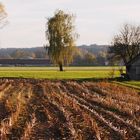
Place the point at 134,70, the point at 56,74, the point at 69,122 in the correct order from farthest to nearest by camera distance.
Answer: the point at 56,74
the point at 134,70
the point at 69,122

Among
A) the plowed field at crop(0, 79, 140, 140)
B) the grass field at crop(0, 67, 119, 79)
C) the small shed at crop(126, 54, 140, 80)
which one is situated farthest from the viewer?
the grass field at crop(0, 67, 119, 79)

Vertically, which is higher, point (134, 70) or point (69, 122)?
point (69, 122)

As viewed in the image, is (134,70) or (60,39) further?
(60,39)

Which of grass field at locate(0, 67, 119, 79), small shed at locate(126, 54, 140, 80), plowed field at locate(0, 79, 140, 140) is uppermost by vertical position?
plowed field at locate(0, 79, 140, 140)

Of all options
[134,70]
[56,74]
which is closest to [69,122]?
[134,70]

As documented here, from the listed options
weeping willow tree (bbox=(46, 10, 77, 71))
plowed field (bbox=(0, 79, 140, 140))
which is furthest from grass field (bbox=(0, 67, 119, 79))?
plowed field (bbox=(0, 79, 140, 140))

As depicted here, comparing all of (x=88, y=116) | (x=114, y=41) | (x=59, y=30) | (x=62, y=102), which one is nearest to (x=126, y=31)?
(x=114, y=41)

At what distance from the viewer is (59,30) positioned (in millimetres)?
96312

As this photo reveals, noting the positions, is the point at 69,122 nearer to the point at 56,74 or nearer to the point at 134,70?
the point at 134,70

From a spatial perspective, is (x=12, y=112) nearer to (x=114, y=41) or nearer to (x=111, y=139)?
(x=111, y=139)

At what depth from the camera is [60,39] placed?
95.1m

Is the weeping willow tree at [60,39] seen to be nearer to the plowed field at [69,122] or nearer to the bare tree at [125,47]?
the bare tree at [125,47]

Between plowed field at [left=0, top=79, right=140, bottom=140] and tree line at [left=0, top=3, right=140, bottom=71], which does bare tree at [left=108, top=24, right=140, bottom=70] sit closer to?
tree line at [left=0, top=3, right=140, bottom=71]

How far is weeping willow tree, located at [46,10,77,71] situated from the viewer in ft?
301
